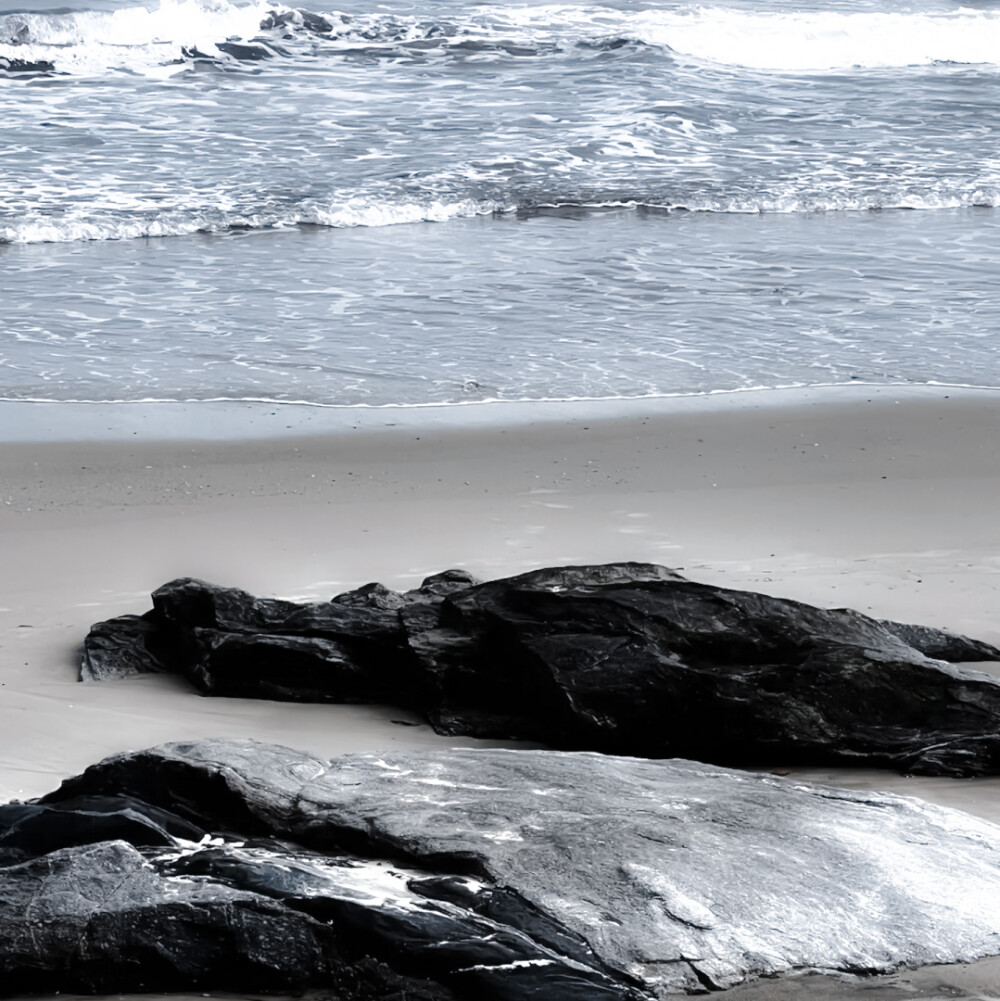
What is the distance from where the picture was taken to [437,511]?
617cm

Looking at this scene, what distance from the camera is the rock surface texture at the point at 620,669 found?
377 cm

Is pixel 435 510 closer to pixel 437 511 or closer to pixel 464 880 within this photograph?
pixel 437 511

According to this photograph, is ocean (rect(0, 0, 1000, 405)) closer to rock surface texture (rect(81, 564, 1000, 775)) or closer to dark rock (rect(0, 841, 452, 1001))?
rock surface texture (rect(81, 564, 1000, 775))

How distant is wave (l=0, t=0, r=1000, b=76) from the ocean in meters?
0.08

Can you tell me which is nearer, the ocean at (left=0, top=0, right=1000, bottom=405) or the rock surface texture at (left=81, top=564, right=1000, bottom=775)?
the rock surface texture at (left=81, top=564, right=1000, bottom=775)

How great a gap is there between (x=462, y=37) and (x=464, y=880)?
63.3 ft

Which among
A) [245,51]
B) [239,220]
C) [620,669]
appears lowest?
[620,669]

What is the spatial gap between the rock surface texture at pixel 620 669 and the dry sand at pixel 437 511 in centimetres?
11

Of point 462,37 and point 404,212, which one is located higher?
point 462,37

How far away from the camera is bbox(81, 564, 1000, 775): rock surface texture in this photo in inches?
148

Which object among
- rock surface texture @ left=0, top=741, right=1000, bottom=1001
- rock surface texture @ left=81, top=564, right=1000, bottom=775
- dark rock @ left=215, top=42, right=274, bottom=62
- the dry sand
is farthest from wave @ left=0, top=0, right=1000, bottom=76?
rock surface texture @ left=0, top=741, right=1000, bottom=1001

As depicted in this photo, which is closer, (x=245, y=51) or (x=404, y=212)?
(x=404, y=212)

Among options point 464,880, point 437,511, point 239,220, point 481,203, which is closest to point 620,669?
point 464,880

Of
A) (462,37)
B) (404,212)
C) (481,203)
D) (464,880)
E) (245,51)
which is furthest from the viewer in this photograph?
(462,37)
